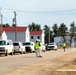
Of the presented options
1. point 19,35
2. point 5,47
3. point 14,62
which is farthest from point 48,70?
point 19,35

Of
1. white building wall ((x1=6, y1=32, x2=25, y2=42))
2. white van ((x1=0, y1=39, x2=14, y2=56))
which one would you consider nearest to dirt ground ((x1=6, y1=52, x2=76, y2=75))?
white van ((x1=0, y1=39, x2=14, y2=56))

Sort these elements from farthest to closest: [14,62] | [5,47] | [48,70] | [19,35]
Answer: [19,35] < [5,47] < [14,62] < [48,70]

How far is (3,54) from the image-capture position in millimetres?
45000

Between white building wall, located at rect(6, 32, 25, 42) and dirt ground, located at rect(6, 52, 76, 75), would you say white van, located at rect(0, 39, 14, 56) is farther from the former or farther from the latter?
white building wall, located at rect(6, 32, 25, 42)

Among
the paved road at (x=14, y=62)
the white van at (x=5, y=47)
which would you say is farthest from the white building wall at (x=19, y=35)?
the paved road at (x=14, y=62)

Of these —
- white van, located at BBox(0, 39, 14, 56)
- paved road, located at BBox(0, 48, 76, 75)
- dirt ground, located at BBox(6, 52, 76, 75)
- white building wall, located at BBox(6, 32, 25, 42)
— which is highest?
white building wall, located at BBox(6, 32, 25, 42)

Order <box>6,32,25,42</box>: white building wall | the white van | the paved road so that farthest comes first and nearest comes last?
<box>6,32,25,42</box>: white building wall < the white van < the paved road

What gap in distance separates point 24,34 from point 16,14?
3298 cm

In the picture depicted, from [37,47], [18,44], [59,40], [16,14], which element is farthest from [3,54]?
[59,40]

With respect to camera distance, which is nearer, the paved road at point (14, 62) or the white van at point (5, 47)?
the paved road at point (14, 62)

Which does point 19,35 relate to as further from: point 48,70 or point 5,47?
point 48,70

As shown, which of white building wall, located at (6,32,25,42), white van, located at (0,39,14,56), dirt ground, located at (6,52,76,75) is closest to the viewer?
dirt ground, located at (6,52,76,75)

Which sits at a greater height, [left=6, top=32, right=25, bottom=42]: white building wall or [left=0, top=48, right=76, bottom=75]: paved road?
[left=6, top=32, right=25, bottom=42]: white building wall

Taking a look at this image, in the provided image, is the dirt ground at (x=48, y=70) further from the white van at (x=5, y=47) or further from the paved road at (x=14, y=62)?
the white van at (x=5, y=47)
